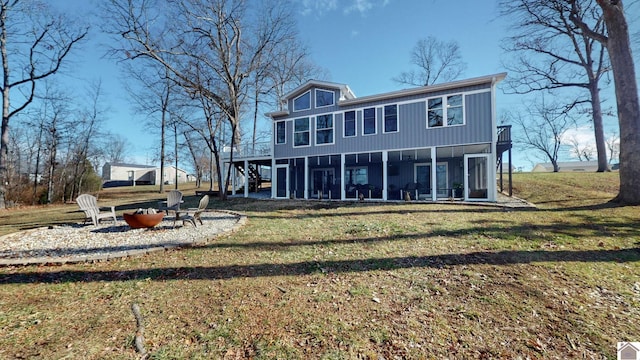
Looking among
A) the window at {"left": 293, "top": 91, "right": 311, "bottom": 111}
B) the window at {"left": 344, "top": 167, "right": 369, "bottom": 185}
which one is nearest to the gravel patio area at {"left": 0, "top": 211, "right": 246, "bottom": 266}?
the window at {"left": 293, "top": 91, "right": 311, "bottom": 111}

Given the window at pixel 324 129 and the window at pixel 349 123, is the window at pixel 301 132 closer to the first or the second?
the window at pixel 324 129

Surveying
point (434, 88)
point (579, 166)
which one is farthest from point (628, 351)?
point (579, 166)

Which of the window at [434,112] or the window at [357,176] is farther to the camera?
the window at [357,176]

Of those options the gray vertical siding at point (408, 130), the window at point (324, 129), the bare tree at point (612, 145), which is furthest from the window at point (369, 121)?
the bare tree at point (612, 145)

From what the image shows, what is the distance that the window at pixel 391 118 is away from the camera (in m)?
13.2

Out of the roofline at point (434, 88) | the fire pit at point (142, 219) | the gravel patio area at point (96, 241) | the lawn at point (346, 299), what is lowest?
the lawn at point (346, 299)

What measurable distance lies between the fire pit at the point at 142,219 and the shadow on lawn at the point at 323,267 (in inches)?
107

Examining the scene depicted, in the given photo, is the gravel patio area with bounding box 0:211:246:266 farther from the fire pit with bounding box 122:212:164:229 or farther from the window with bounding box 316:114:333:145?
the window with bounding box 316:114:333:145

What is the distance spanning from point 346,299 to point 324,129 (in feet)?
41.5

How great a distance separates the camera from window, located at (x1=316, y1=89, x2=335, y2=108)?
14969 millimetres

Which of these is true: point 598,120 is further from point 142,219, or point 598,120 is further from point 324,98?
point 142,219

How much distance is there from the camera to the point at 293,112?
16016mm

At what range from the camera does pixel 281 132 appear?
16.5m

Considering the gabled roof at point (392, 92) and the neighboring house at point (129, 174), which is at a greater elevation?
the gabled roof at point (392, 92)
